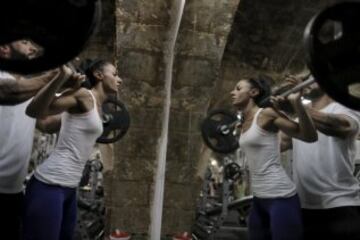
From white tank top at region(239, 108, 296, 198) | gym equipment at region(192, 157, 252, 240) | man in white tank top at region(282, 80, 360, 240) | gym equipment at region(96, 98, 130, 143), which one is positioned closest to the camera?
man in white tank top at region(282, 80, 360, 240)

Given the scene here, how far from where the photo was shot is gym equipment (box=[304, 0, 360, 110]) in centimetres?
126

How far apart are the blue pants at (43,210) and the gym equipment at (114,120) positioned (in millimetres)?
985

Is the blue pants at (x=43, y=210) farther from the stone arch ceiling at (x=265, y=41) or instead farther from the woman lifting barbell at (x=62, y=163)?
the stone arch ceiling at (x=265, y=41)

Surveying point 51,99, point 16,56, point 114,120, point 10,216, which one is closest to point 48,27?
point 16,56

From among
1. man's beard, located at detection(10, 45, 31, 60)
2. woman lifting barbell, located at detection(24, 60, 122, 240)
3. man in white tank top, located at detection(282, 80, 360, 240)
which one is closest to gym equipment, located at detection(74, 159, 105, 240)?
woman lifting barbell, located at detection(24, 60, 122, 240)

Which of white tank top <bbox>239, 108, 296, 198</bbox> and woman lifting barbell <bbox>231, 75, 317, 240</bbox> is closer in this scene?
woman lifting barbell <bbox>231, 75, 317, 240</bbox>

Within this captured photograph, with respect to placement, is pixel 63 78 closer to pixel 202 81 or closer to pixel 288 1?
pixel 202 81

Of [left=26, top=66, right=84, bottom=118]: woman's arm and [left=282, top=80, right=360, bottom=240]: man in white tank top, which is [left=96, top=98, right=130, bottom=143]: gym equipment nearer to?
[left=26, top=66, right=84, bottom=118]: woman's arm

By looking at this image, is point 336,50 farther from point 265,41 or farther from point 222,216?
point 265,41

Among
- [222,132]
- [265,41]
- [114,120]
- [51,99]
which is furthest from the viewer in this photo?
[265,41]

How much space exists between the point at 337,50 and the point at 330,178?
2.88 ft

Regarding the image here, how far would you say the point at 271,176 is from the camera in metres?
2.13

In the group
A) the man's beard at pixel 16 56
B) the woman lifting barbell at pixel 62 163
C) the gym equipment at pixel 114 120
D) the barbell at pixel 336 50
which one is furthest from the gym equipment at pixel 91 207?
the barbell at pixel 336 50

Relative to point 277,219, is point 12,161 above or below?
above
